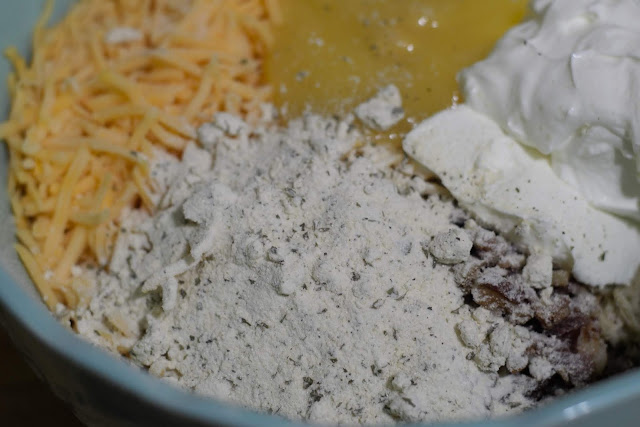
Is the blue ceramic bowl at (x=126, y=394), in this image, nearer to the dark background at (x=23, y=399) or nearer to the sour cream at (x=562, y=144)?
the sour cream at (x=562, y=144)

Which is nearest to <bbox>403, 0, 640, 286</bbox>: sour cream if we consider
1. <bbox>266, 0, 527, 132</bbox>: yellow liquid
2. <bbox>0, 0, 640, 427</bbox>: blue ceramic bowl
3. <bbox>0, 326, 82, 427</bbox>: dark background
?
<bbox>266, 0, 527, 132</bbox>: yellow liquid

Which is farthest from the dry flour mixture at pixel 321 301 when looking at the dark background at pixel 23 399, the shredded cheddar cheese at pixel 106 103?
the dark background at pixel 23 399

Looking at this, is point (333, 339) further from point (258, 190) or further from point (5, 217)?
point (5, 217)

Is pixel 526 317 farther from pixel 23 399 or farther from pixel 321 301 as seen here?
pixel 23 399

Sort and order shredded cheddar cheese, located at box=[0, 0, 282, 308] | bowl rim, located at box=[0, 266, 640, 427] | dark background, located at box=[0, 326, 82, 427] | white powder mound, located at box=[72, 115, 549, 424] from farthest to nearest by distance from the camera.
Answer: dark background, located at box=[0, 326, 82, 427] → shredded cheddar cheese, located at box=[0, 0, 282, 308] → white powder mound, located at box=[72, 115, 549, 424] → bowl rim, located at box=[0, 266, 640, 427]

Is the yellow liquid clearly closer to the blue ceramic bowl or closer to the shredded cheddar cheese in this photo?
the shredded cheddar cheese
